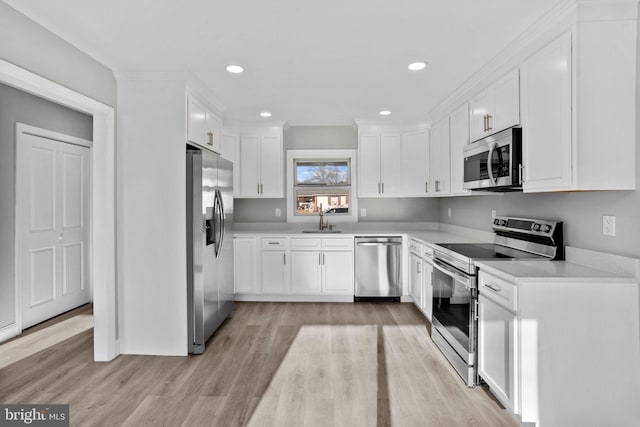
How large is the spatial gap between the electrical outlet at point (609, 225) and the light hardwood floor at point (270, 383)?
124 cm

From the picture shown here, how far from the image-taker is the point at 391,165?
4.66 m

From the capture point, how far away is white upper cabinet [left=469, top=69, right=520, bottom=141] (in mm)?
2430

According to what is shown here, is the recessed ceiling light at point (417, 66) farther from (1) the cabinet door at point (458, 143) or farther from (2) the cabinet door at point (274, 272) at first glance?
(2) the cabinet door at point (274, 272)

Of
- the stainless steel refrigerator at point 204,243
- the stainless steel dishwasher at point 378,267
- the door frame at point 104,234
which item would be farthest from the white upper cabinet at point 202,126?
the stainless steel dishwasher at point 378,267

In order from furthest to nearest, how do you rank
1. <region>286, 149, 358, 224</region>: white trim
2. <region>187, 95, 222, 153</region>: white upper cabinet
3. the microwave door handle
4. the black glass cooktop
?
1. <region>286, 149, 358, 224</region>: white trim
2. <region>187, 95, 222, 153</region>: white upper cabinet
3. the microwave door handle
4. the black glass cooktop

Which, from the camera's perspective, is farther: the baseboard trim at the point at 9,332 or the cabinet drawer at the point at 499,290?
the baseboard trim at the point at 9,332

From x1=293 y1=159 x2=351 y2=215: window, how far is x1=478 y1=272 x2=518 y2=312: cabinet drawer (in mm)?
2846

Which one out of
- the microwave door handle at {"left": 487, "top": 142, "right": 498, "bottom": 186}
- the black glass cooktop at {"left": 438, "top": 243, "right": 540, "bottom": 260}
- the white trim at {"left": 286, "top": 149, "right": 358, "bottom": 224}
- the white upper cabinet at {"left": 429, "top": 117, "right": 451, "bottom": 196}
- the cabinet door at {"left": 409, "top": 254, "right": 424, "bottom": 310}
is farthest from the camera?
the white trim at {"left": 286, "top": 149, "right": 358, "bottom": 224}

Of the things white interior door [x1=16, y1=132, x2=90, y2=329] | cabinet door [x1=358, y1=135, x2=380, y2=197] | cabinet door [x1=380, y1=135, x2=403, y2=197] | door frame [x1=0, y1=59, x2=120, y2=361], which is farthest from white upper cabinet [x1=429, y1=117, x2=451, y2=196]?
white interior door [x1=16, y1=132, x2=90, y2=329]

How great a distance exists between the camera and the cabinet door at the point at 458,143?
3347 millimetres

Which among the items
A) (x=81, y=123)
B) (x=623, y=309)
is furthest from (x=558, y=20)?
(x=81, y=123)

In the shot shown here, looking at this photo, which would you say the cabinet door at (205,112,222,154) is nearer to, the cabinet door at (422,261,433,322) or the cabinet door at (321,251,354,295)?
the cabinet door at (321,251,354,295)

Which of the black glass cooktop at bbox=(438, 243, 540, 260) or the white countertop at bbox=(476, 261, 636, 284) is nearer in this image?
the white countertop at bbox=(476, 261, 636, 284)

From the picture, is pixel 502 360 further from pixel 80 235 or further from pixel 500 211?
pixel 80 235
